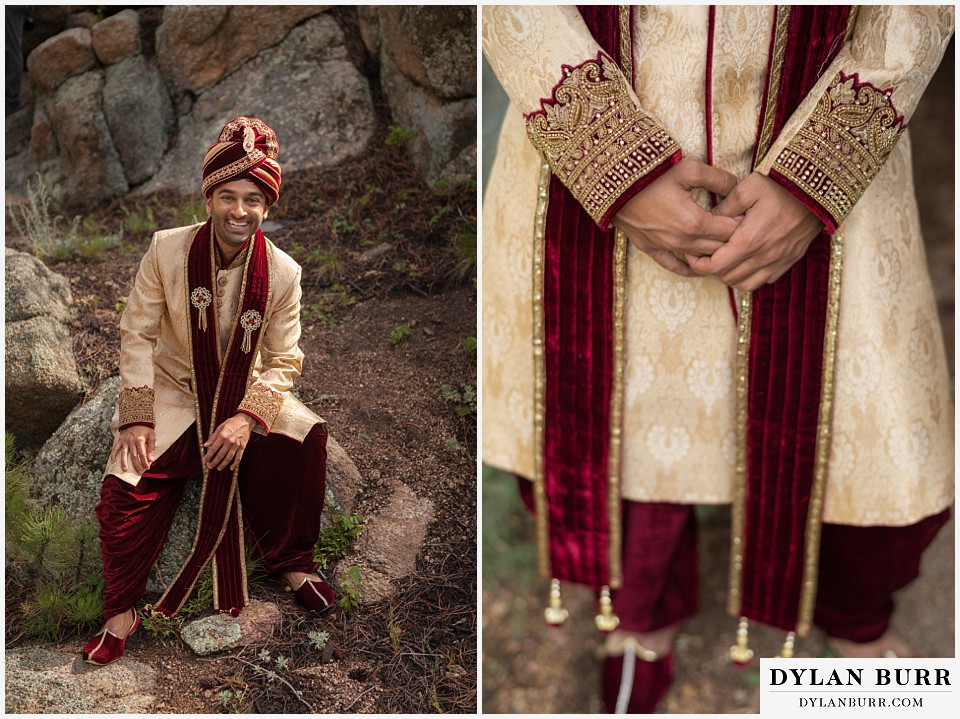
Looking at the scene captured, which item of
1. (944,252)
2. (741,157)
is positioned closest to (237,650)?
(741,157)

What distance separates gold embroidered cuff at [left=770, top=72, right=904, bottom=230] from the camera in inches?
52.1

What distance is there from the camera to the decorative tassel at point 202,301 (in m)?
1.62

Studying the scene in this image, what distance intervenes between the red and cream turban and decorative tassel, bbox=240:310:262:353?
263 mm

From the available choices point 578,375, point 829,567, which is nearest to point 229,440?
point 578,375

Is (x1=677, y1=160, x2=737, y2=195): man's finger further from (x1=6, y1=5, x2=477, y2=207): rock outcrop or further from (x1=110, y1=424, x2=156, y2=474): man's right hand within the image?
(x1=110, y1=424, x2=156, y2=474): man's right hand

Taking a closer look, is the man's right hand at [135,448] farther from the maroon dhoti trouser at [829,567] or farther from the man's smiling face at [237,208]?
the maroon dhoti trouser at [829,567]

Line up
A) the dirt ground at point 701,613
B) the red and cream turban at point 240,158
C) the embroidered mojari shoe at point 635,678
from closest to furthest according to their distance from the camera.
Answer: the red and cream turban at point 240,158 < the embroidered mojari shoe at point 635,678 < the dirt ground at point 701,613

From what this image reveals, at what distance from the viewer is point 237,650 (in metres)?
1.65

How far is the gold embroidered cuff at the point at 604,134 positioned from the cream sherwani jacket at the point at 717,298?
3 centimetres

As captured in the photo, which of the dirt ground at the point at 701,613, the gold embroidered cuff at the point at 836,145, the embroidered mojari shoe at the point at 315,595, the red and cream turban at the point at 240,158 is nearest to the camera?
the gold embroidered cuff at the point at 836,145

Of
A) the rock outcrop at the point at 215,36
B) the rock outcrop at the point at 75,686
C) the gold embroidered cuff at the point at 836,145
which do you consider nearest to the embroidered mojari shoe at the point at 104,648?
the rock outcrop at the point at 75,686

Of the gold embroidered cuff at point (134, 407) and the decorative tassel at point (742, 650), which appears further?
the decorative tassel at point (742, 650)

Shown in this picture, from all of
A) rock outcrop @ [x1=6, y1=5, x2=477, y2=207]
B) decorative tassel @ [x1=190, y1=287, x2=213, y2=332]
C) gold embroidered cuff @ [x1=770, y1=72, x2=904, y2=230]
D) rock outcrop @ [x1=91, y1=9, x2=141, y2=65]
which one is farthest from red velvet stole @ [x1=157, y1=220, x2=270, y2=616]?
gold embroidered cuff @ [x1=770, y1=72, x2=904, y2=230]

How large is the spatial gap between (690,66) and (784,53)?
17 cm
